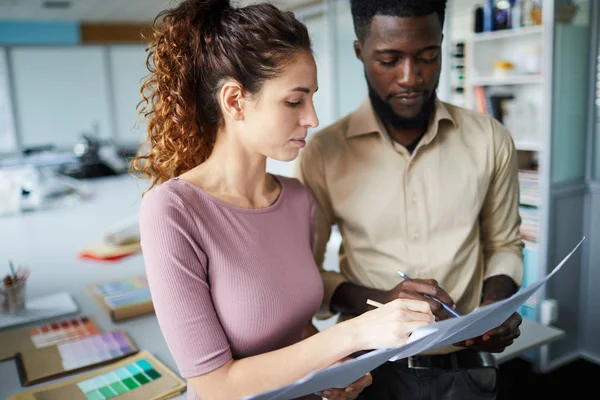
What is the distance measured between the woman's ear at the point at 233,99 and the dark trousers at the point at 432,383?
769 millimetres

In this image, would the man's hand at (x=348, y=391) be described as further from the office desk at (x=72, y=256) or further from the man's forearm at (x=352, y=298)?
the office desk at (x=72, y=256)

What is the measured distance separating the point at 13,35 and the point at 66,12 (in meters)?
1.11

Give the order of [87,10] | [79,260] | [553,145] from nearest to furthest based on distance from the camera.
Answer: [79,260] < [553,145] < [87,10]

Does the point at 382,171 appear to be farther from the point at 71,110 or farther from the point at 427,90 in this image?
the point at 71,110

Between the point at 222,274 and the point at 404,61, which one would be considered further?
the point at 404,61

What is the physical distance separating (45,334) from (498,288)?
1.42m

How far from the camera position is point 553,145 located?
3035 millimetres

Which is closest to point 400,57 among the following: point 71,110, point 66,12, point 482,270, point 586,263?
point 482,270

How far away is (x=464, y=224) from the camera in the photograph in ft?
4.74

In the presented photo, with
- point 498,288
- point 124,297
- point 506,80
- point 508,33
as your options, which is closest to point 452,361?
point 498,288

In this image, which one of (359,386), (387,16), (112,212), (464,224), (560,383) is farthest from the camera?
(112,212)

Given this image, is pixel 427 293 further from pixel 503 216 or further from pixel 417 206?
pixel 503 216

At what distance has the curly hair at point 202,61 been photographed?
1163mm

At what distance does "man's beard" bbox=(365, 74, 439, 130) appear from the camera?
1.39 m
